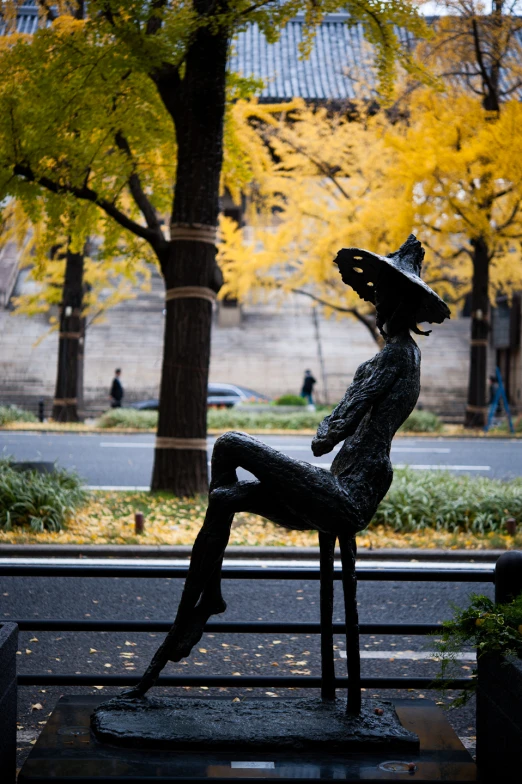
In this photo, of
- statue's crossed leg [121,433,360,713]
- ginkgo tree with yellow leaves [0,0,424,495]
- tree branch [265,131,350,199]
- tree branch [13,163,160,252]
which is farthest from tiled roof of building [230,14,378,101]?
statue's crossed leg [121,433,360,713]

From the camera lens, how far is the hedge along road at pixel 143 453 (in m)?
14.3

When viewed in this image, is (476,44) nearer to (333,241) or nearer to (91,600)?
(333,241)

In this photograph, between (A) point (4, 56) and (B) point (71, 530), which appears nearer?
(B) point (71, 530)

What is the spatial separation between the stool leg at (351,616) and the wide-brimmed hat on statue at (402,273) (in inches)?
36.9

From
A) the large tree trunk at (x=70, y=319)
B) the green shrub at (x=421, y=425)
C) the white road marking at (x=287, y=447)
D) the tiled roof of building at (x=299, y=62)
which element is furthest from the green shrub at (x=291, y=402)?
the tiled roof of building at (x=299, y=62)

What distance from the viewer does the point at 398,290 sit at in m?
3.58

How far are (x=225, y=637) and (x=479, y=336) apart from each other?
17281mm

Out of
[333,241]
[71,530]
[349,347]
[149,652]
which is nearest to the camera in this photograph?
[149,652]

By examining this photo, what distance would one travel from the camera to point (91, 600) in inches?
289

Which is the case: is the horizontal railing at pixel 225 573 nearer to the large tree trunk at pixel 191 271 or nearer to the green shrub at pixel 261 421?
the large tree trunk at pixel 191 271

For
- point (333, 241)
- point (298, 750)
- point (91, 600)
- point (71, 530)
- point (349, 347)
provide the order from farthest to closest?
point (349, 347) < point (333, 241) < point (71, 530) < point (91, 600) < point (298, 750)

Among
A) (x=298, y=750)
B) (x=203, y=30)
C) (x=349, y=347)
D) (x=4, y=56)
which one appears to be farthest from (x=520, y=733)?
(x=349, y=347)

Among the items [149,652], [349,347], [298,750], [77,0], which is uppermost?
[77,0]

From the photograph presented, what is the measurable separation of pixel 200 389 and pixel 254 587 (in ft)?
9.26
